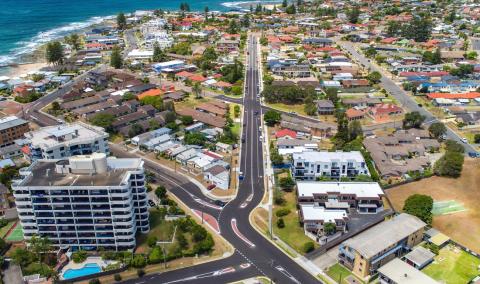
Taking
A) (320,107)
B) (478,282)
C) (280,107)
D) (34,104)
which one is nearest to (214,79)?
(280,107)

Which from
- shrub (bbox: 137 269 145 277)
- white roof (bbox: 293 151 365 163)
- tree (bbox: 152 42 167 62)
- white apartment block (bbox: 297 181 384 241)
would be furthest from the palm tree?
shrub (bbox: 137 269 145 277)

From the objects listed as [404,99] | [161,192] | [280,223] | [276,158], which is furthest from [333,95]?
[161,192]

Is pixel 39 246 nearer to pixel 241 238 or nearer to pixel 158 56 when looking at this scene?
pixel 241 238

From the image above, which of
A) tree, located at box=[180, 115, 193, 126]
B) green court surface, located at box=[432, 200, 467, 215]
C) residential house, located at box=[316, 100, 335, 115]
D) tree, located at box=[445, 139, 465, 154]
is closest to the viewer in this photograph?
green court surface, located at box=[432, 200, 467, 215]

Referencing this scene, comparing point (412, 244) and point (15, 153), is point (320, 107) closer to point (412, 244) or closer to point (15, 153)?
point (412, 244)

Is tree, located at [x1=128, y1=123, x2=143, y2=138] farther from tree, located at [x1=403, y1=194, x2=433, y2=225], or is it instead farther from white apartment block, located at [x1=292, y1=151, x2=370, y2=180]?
tree, located at [x1=403, y1=194, x2=433, y2=225]

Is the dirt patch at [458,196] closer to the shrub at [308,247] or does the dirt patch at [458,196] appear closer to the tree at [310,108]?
the shrub at [308,247]

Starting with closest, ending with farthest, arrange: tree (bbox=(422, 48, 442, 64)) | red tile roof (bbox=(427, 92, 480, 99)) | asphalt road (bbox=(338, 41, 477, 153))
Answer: asphalt road (bbox=(338, 41, 477, 153)) → red tile roof (bbox=(427, 92, 480, 99)) → tree (bbox=(422, 48, 442, 64))
